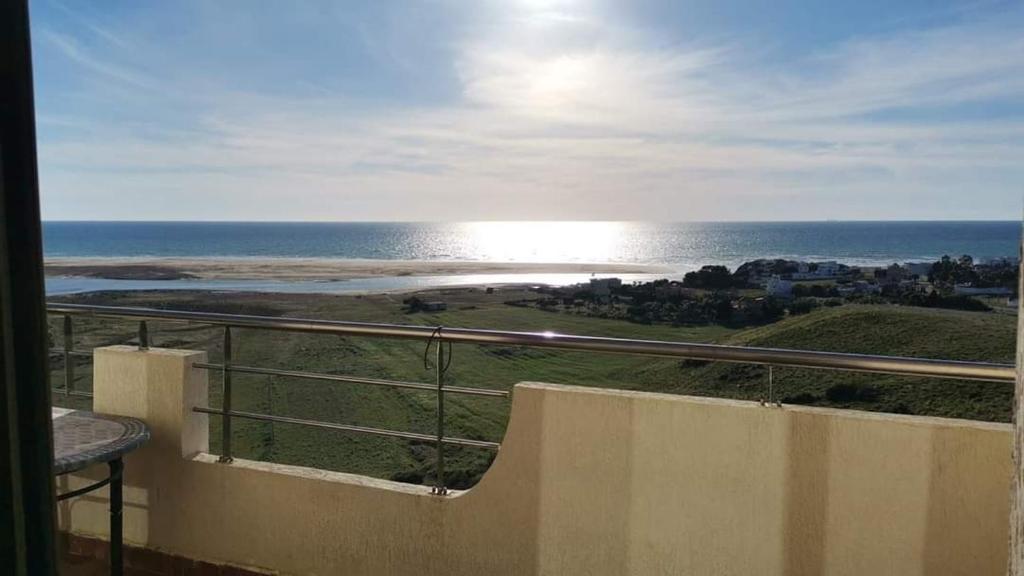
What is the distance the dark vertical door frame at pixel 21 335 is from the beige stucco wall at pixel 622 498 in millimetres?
1894

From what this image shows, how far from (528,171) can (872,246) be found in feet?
204

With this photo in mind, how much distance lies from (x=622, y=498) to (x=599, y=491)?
8 centimetres

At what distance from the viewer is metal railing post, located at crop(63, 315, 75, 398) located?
11.8ft

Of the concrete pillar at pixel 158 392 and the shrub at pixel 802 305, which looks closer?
the concrete pillar at pixel 158 392

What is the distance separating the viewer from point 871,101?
30969mm

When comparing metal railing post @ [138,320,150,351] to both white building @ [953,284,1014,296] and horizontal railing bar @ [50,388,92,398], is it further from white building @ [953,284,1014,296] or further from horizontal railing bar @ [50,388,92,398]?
white building @ [953,284,1014,296]

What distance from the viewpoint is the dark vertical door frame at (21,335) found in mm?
966

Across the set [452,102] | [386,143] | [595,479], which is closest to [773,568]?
[595,479]

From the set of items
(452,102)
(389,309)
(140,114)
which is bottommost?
(389,309)

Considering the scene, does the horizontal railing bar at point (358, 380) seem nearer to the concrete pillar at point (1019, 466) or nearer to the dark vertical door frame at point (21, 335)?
the concrete pillar at point (1019, 466)

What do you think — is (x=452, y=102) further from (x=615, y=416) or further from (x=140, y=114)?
(x=140, y=114)

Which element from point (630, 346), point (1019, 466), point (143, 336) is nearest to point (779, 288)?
point (630, 346)

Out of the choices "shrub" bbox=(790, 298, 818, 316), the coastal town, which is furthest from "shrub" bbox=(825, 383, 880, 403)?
"shrub" bbox=(790, 298, 818, 316)

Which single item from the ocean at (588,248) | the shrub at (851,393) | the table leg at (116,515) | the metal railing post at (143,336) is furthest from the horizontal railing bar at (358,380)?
the ocean at (588,248)
